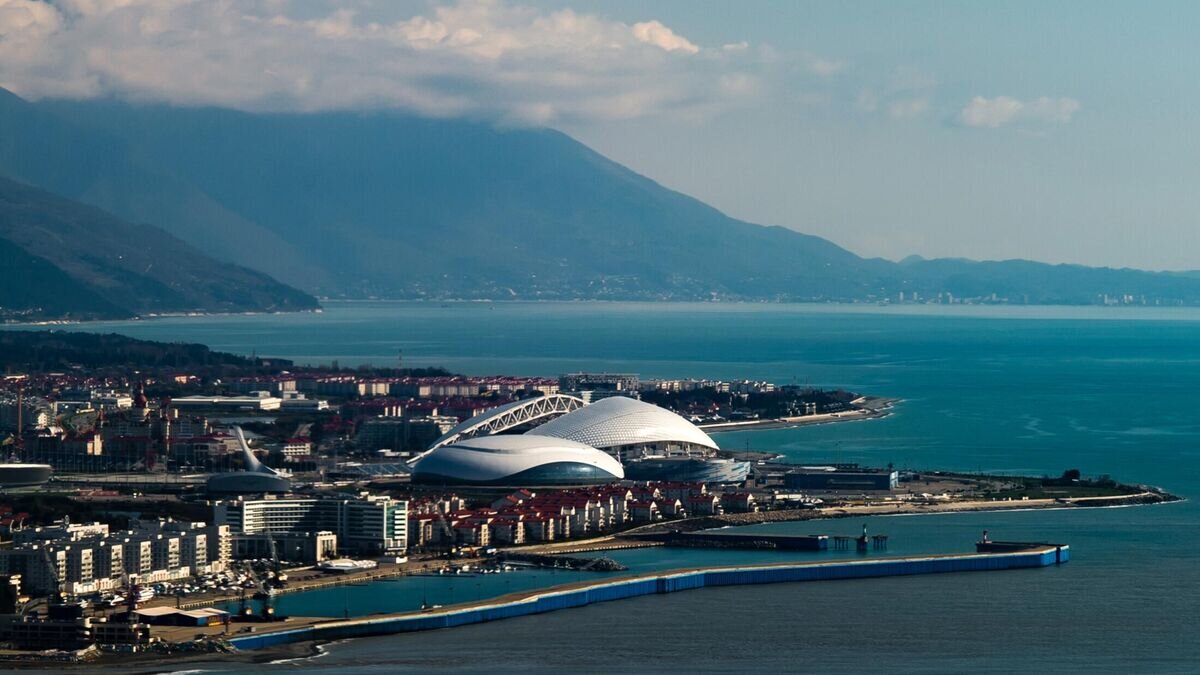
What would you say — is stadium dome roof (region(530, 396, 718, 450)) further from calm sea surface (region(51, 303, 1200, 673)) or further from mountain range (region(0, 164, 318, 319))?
mountain range (region(0, 164, 318, 319))

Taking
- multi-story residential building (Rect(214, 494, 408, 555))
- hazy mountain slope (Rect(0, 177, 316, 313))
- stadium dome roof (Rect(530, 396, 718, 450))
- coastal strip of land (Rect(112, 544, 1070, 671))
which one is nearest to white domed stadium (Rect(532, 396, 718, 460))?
stadium dome roof (Rect(530, 396, 718, 450))

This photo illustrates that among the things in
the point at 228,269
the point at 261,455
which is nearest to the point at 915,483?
the point at 261,455

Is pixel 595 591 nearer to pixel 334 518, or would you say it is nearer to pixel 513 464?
pixel 334 518

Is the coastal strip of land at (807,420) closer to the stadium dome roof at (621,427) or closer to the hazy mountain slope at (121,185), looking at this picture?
the stadium dome roof at (621,427)

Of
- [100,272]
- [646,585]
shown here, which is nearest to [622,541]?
[646,585]

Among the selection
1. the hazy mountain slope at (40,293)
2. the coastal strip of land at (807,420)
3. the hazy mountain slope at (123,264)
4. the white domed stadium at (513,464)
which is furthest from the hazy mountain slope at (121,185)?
the white domed stadium at (513,464)

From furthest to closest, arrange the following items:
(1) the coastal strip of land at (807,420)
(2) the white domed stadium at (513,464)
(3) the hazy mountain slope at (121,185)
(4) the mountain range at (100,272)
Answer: (3) the hazy mountain slope at (121,185) < (4) the mountain range at (100,272) < (1) the coastal strip of land at (807,420) < (2) the white domed stadium at (513,464)
